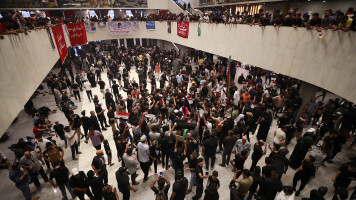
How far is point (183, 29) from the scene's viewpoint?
1684 centimetres

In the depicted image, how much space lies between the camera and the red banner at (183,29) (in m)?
16.3

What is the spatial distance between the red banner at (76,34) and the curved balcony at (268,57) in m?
6.83

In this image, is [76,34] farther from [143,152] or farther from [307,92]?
[307,92]

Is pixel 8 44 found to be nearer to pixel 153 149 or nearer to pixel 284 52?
pixel 153 149

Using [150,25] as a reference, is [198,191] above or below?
below

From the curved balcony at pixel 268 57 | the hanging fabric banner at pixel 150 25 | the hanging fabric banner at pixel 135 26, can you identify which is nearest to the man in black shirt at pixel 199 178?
the curved balcony at pixel 268 57

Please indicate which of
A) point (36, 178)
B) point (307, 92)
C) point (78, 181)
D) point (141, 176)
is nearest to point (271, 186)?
point (141, 176)

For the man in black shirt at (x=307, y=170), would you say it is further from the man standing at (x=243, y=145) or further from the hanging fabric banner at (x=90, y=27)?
the hanging fabric banner at (x=90, y=27)

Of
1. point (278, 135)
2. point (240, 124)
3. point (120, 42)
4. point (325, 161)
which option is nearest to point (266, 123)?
point (278, 135)

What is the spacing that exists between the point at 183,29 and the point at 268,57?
10192 mm

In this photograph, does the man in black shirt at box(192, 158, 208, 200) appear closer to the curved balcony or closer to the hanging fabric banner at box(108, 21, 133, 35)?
the curved balcony

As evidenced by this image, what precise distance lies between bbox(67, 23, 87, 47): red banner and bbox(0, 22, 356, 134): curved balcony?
6829 millimetres

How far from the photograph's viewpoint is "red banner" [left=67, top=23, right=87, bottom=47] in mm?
15430

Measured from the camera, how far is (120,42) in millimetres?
29219
